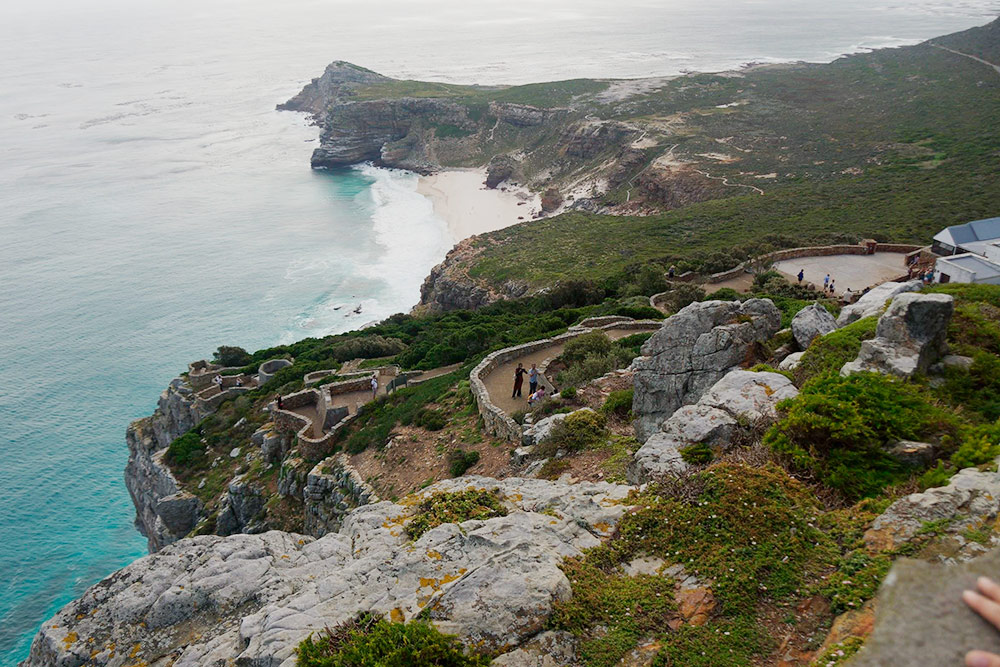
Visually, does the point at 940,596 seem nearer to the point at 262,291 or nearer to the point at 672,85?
the point at 262,291

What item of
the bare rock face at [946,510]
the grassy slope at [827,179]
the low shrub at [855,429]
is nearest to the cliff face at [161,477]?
the low shrub at [855,429]

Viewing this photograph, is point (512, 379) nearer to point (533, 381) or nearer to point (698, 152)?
point (533, 381)

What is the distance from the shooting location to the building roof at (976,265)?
828 inches

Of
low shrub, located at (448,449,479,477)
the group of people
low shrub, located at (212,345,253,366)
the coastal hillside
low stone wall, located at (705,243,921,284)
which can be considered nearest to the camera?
low shrub, located at (448,449,479,477)

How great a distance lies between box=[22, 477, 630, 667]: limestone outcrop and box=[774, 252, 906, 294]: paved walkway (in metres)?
22.9

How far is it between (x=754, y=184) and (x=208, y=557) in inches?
2244

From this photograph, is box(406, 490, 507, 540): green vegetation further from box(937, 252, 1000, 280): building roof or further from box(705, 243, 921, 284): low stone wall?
box(705, 243, 921, 284): low stone wall

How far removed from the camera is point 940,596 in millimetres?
2340

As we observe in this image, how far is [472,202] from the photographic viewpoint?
78.3 m

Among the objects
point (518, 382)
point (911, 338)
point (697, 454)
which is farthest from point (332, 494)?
point (911, 338)

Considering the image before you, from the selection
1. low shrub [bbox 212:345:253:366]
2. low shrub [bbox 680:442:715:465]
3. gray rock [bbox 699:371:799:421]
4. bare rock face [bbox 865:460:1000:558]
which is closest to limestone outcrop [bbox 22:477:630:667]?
low shrub [bbox 680:442:715:465]

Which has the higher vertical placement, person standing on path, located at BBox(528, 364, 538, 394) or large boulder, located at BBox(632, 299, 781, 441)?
large boulder, located at BBox(632, 299, 781, 441)

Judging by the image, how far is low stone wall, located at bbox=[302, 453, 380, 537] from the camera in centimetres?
1708

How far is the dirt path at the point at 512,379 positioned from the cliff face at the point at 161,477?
1325cm
